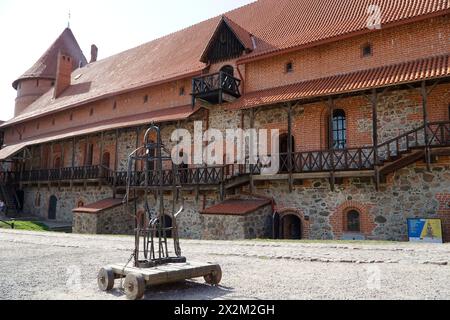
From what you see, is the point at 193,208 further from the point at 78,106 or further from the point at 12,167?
the point at 12,167

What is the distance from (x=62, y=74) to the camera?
95.5ft

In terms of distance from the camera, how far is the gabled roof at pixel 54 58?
33656mm

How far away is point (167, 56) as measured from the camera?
72.7 feet

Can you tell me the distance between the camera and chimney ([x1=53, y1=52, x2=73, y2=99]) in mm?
28812

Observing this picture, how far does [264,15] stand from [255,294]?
16.4 meters

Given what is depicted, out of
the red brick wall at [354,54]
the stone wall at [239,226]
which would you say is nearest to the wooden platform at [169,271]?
the stone wall at [239,226]

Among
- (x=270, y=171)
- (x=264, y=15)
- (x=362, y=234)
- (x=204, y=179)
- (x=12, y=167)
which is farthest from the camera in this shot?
(x=12, y=167)

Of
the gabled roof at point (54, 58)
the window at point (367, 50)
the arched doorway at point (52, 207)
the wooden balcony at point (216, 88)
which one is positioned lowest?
the arched doorway at point (52, 207)

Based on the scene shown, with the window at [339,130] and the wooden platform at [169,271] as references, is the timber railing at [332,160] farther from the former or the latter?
the wooden platform at [169,271]

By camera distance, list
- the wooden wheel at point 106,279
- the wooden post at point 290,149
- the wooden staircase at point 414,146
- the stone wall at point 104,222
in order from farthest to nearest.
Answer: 1. the stone wall at point 104,222
2. the wooden post at point 290,149
3. the wooden staircase at point 414,146
4. the wooden wheel at point 106,279

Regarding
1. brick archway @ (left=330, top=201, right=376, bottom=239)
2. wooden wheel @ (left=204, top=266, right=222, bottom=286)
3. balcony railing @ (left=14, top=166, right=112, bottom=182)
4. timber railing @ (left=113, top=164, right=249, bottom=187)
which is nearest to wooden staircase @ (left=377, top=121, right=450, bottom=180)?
brick archway @ (left=330, top=201, right=376, bottom=239)

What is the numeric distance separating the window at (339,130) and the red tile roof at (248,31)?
9.30 feet

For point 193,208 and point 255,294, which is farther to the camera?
point 193,208
